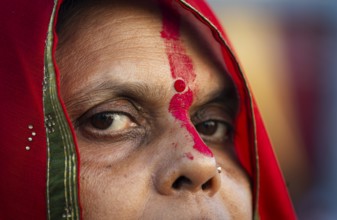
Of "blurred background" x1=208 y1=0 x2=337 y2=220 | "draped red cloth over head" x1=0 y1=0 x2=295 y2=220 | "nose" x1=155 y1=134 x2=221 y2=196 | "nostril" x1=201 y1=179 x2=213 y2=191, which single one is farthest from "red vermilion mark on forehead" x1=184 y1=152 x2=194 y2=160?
"blurred background" x1=208 y1=0 x2=337 y2=220

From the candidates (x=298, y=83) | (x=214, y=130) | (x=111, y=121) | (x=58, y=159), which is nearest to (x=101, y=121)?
(x=111, y=121)

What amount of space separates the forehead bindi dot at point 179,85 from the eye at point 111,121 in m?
0.18

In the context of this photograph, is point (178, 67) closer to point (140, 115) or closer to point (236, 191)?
point (140, 115)

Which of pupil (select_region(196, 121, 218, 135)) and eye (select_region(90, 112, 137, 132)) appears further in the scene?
pupil (select_region(196, 121, 218, 135))

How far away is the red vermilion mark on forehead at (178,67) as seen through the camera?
2.18 metres

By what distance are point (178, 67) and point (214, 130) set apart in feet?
1.18

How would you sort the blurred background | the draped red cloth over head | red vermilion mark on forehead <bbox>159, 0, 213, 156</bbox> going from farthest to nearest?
the blurred background, red vermilion mark on forehead <bbox>159, 0, 213, 156</bbox>, the draped red cloth over head

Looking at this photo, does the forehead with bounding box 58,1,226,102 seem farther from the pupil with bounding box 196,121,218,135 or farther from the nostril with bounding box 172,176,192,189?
the nostril with bounding box 172,176,192,189

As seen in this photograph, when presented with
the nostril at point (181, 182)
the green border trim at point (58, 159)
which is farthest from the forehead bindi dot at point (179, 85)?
the green border trim at point (58, 159)

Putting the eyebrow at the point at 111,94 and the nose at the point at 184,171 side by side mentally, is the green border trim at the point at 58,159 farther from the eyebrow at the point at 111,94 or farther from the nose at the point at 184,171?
the nose at the point at 184,171

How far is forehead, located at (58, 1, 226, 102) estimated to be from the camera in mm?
2107

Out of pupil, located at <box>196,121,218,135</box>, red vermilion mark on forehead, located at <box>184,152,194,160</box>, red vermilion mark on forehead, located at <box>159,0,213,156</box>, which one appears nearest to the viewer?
red vermilion mark on forehead, located at <box>184,152,194,160</box>

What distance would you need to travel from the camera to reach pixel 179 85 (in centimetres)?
220

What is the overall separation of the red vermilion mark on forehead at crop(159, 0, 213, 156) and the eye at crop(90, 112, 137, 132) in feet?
0.48
